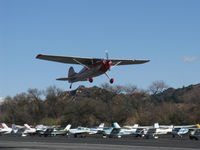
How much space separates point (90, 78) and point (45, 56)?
5030 millimetres

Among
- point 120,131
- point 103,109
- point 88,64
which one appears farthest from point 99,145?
point 103,109

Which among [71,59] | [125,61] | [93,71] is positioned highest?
[71,59]

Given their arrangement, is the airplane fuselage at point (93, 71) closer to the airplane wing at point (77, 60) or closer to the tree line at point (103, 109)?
the airplane wing at point (77, 60)

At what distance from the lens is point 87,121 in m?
104

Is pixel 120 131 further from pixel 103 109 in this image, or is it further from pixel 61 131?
pixel 103 109

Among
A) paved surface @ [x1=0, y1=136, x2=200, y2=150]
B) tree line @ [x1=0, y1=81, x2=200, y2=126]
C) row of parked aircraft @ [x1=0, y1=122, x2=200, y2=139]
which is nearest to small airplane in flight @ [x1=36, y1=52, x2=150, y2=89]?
paved surface @ [x1=0, y1=136, x2=200, y2=150]

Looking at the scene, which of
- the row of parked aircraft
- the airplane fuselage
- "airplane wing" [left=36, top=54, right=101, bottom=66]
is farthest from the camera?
the row of parked aircraft

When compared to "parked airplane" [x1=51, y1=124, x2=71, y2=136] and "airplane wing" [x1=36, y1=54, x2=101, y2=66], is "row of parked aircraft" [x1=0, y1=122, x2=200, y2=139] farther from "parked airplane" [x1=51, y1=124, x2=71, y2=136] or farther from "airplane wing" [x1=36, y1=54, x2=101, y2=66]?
"airplane wing" [x1=36, y1=54, x2=101, y2=66]

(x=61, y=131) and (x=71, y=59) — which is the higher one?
(x=71, y=59)

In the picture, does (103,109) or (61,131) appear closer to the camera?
(61,131)

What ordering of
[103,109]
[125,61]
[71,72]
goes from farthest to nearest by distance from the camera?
[103,109] < [71,72] < [125,61]

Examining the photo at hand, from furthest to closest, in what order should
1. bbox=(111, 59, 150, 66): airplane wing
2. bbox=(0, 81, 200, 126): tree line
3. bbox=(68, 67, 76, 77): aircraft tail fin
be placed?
bbox=(0, 81, 200, 126): tree line → bbox=(68, 67, 76, 77): aircraft tail fin → bbox=(111, 59, 150, 66): airplane wing

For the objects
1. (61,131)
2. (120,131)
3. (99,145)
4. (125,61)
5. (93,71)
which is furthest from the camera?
(61,131)

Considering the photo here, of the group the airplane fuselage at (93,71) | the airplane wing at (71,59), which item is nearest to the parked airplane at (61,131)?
the airplane fuselage at (93,71)
